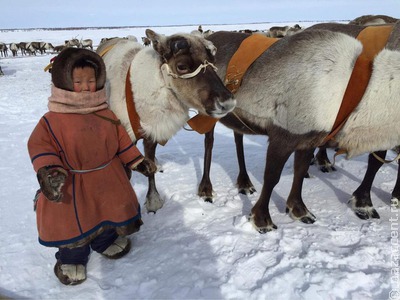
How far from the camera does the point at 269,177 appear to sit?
2.76 m

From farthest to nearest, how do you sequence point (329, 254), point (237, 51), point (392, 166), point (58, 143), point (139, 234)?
point (392, 166), point (237, 51), point (139, 234), point (329, 254), point (58, 143)

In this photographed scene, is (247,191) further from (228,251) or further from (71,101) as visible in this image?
(71,101)

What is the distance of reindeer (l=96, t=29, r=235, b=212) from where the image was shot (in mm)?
2465

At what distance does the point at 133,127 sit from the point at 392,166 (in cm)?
326

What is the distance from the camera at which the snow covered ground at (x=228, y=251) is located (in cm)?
208

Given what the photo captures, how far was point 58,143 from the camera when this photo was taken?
207 centimetres

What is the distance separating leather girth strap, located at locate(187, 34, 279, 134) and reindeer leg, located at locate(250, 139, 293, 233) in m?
0.65

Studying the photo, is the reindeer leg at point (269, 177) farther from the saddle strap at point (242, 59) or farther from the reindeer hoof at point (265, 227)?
the saddle strap at point (242, 59)

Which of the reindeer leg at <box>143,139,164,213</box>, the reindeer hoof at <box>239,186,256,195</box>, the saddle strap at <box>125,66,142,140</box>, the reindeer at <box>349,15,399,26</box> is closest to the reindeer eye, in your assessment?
the saddle strap at <box>125,66,142,140</box>

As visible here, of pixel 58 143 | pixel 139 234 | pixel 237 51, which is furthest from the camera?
pixel 237 51

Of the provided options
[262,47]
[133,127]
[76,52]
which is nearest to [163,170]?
[133,127]

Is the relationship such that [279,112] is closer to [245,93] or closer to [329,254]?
[245,93]

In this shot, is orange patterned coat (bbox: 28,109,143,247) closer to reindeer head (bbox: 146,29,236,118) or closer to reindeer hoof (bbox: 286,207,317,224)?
reindeer head (bbox: 146,29,236,118)

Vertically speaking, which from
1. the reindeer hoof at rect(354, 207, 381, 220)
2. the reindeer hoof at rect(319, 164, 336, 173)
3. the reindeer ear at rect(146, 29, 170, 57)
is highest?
the reindeer ear at rect(146, 29, 170, 57)
